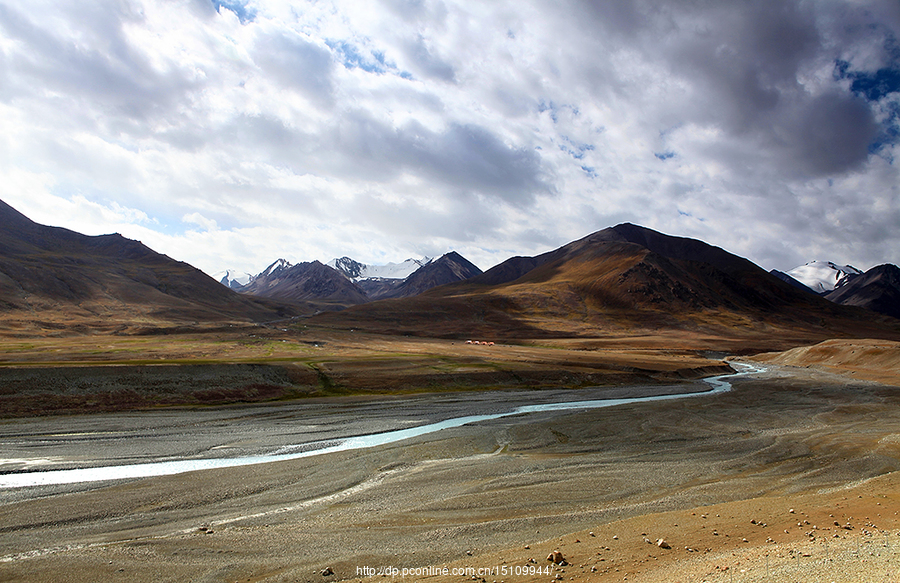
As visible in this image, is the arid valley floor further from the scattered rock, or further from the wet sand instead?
the scattered rock

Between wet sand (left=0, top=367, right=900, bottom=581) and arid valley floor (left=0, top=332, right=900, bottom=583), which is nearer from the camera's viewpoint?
arid valley floor (left=0, top=332, right=900, bottom=583)

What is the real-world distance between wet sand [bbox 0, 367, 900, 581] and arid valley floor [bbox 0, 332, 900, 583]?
0.45ft

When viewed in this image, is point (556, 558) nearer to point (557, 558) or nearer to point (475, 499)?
point (557, 558)

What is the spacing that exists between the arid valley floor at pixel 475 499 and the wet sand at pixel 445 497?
0.14 m

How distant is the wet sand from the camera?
17031mm

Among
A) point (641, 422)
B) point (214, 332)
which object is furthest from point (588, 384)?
point (214, 332)

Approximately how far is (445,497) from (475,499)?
1701 mm

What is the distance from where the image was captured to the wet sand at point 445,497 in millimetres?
17031

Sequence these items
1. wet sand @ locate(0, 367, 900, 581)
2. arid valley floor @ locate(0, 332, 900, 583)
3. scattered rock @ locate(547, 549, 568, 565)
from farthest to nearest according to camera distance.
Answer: wet sand @ locate(0, 367, 900, 581) < arid valley floor @ locate(0, 332, 900, 583) < scattered rock @ locate(547, 549, 568, 565)

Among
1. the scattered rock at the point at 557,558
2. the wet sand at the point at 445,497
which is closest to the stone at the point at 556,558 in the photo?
the scattered rock at the point at 557,558

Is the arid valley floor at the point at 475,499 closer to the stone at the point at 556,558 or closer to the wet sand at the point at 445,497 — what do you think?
the wet sand at the point at 445,497

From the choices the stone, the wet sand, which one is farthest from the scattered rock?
the wet sand

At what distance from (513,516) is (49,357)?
90387mm

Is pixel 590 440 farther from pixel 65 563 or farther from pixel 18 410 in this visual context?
pixel 18 410
